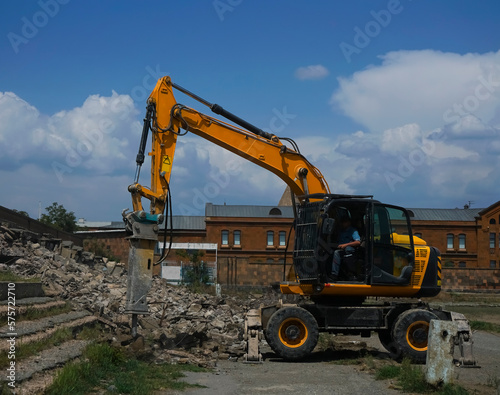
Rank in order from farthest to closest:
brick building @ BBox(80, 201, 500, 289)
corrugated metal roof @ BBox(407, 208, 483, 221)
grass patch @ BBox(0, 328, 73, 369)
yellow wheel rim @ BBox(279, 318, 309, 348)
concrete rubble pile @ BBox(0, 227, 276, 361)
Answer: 1. corrugated metal roof @ BBox(407, 208, 483, 221)
2. brick building @ BBox(80, 201, 500, 289)
3. concrete rubble pile @ BBox(0, 227, 276, 361)
4. yellow wheel rim @ BBox(279, 318, 309, 348)
5. grass patch @ BBox(0, 328, 73, 369)

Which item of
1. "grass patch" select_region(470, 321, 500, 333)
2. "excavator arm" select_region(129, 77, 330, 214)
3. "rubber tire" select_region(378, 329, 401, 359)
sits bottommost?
"grass patch" select_region(470, 321, 500, 333)

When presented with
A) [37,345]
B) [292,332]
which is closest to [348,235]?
[292,332]

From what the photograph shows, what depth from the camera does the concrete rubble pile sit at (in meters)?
14.6

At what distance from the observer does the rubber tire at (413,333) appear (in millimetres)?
13664

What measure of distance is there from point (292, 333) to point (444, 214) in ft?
201


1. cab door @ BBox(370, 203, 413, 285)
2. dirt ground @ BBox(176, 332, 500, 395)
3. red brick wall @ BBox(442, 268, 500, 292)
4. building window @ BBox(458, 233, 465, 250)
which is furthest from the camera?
building window @ BBox(458, 233, 465, 250)

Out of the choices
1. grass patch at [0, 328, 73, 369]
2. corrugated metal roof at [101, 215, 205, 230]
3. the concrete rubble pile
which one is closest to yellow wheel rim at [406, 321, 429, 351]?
the concrete rubble pile

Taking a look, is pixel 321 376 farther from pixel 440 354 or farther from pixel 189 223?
pixel 189 223

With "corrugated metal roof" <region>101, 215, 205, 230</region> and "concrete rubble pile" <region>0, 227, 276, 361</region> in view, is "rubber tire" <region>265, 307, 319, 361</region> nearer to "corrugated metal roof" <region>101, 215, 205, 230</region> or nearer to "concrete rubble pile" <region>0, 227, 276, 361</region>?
"concrete rubble pile" <region>0, 227, 276, 361</region>

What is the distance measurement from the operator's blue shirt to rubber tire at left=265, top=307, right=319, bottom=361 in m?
1.63

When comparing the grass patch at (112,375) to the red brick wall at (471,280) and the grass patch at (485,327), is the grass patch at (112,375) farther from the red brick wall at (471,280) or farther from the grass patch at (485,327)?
the red brick wall at (471,280)

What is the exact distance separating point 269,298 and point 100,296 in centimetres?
1486

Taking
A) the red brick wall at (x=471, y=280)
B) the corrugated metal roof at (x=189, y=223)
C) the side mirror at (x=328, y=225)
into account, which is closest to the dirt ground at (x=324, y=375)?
the side mirror at (x=328, y=225)

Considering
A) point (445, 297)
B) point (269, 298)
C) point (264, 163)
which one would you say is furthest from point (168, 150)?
point (445, 297)
